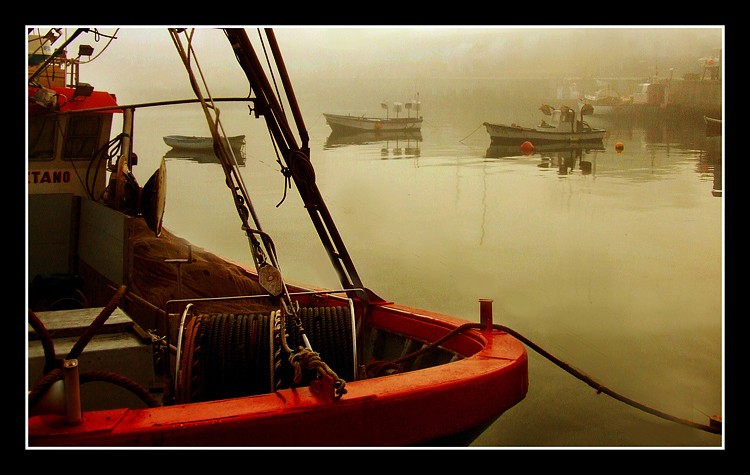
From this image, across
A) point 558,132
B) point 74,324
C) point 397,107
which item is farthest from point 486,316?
point 397,107

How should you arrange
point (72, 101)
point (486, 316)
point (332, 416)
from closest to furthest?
1. point (332, 416)
2. point (486, 316)
3. point (72, 101)

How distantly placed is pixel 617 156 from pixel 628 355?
74.8 ft

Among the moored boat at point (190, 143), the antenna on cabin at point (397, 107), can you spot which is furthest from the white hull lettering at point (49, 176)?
the antenna on cabin at point (397, 107)

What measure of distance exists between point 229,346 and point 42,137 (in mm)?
3615

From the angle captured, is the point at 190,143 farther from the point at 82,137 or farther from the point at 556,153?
the point at 82,137

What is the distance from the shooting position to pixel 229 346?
391cm

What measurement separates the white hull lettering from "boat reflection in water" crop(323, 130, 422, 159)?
1057 inches

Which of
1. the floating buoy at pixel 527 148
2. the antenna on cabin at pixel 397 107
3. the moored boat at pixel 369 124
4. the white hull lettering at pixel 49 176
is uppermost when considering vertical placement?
the antenna on cabin at pixel 397 107

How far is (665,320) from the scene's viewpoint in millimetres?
7785

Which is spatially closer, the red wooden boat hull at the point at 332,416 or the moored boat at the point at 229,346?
the red wooden boat hull at the point at 332,416

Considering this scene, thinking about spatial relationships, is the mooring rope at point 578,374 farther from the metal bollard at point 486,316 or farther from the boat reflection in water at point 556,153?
the boat reflection in water at point 556,153

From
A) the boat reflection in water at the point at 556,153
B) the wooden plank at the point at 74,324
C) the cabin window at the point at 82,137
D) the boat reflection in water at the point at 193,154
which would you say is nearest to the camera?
the wooden plank at the point at 74,324

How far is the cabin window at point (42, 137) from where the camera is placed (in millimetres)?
6441

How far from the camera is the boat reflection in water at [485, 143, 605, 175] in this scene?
25.8m
